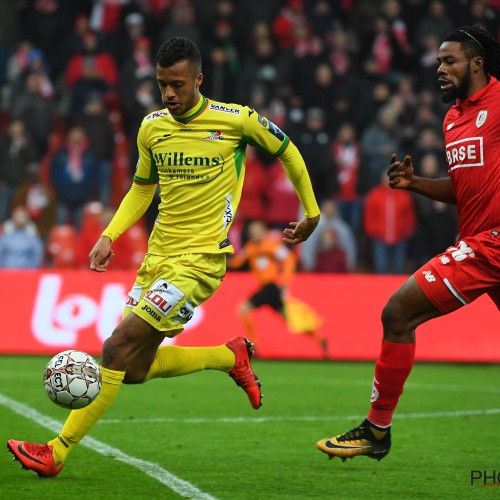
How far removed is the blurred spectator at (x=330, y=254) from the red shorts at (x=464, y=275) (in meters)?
10.0

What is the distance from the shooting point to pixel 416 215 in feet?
56.0

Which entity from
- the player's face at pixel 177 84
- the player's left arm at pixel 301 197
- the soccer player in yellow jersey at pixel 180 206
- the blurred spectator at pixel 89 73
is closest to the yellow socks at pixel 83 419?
the soccer player in yellow jersey at pixel 180 206

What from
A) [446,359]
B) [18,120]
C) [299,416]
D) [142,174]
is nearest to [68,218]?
[18,120]

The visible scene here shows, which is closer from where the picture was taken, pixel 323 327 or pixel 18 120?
pixel 323 327

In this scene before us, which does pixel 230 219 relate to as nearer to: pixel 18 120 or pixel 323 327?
pixel 323 327

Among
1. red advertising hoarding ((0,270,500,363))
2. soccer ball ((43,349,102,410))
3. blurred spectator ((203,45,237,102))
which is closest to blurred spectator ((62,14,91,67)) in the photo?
blurred spectator ((203,45,237,102))

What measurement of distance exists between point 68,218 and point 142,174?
10.2 metres

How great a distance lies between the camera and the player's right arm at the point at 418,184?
21.8ft

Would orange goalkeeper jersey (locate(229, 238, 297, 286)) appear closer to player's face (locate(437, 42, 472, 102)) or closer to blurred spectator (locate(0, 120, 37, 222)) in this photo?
blurred spectator (locate(0, 120, 37, 222))

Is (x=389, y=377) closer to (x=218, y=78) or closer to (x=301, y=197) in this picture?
(x=301, y=197)

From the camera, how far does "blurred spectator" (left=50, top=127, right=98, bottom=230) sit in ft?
55.3

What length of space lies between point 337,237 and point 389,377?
10.0 metres

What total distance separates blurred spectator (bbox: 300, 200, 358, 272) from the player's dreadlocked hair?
9.71 metres

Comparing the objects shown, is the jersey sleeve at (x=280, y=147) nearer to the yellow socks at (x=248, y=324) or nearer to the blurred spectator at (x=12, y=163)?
the yellow socks at (x=248, y=324)
